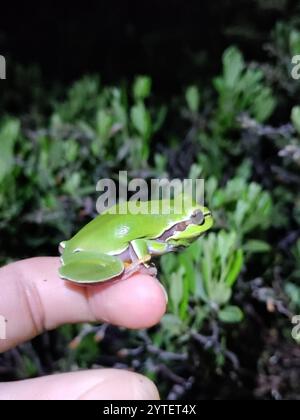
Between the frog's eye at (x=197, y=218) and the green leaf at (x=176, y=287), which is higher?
the frog's eye at (x=197, y=218)

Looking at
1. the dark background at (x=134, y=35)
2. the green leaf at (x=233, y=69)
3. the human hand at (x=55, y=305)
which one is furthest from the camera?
the dark background at (x=134, y=35)

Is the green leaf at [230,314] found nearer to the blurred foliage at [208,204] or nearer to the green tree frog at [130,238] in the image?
the blurred foliage at [208,204]

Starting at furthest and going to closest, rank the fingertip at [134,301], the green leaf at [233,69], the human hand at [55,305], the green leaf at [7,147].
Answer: the green leaf at [233,69], the green leaf at [7,147], the fingertip at [134,301], the human hand at [55,305]

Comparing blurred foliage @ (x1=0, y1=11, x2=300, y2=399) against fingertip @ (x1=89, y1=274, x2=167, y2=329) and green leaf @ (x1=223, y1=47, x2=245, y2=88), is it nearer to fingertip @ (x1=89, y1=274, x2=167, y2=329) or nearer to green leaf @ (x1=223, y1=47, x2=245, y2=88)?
green leaf @ (x1=223, y1=47, x2=245, y2=88)

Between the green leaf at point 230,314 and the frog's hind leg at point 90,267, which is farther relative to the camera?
the green leaf at point 230,314
